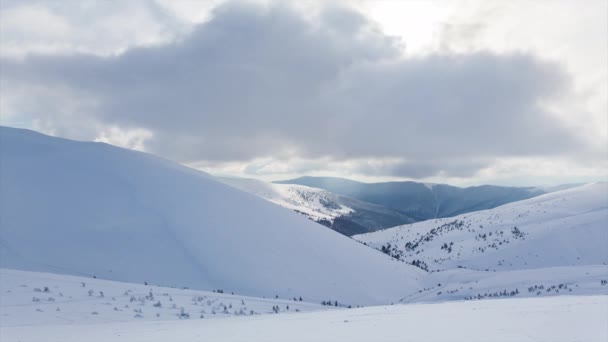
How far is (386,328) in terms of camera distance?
7527 mm

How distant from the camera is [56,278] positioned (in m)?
14.0

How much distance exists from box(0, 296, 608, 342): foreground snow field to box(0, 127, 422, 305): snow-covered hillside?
30.5 ft

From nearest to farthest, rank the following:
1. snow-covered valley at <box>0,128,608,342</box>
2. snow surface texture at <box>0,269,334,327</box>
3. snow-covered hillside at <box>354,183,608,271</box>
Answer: snow-covered valley at <box>0,128,608,342</box>
snow surface texture at <box>0,269,334,327</box>
snow-covered hillside at <box>354,183,608,271</box>

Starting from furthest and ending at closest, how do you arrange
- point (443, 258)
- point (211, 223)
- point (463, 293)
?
point (443, 258)
point (211, 223)
point (463, 293)

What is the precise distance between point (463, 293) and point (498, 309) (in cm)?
1145

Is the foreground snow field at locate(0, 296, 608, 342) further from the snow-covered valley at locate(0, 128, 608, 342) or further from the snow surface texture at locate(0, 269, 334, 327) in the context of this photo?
the snow surface texture at locate(0, 269, 334, 327)

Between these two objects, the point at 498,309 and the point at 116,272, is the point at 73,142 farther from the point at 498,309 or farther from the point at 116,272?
the point at 498,309

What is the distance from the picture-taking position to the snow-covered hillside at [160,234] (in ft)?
61.4

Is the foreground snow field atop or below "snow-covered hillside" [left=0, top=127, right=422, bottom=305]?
below

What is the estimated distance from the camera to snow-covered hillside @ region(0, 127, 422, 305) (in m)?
18.7

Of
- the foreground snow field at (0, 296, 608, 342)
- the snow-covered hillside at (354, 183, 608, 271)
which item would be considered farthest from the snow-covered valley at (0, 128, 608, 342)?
the snow-covered hillside at (354, 183, 608, 271)

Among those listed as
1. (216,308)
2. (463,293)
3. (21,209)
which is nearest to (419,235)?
(463,293)

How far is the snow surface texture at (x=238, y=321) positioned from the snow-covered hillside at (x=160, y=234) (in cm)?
534

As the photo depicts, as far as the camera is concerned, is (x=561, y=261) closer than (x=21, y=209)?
No
